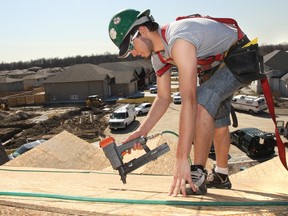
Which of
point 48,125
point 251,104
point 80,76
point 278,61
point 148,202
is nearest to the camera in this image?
point 148,202

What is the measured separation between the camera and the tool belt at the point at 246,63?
3.12 metres

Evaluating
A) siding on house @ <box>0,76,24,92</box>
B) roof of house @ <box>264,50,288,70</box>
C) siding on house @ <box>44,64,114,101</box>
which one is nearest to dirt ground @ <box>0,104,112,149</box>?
siding on house @ <box>44,64,114,101</box>

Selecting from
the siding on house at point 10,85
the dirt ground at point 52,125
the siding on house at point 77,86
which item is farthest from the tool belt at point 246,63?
the siding on house at point 10,85

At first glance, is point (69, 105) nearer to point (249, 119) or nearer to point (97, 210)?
point (249, 119)

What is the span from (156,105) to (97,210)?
6.54 feet

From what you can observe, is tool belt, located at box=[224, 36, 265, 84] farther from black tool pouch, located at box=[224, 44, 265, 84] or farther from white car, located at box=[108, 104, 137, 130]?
white car, located at box=[108, 104, 137, 130]

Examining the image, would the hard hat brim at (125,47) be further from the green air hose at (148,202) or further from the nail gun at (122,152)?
the green air hose at (148,202)

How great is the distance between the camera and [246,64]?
3.14 m

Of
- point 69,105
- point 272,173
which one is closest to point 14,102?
point 69,105

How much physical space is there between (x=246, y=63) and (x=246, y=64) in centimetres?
1

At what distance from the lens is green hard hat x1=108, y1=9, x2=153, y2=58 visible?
3080 mm

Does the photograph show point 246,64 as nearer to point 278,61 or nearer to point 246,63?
point 246,63

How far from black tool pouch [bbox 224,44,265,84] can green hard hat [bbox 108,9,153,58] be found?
97 cm

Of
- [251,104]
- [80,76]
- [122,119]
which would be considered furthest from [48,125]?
[251,104]
